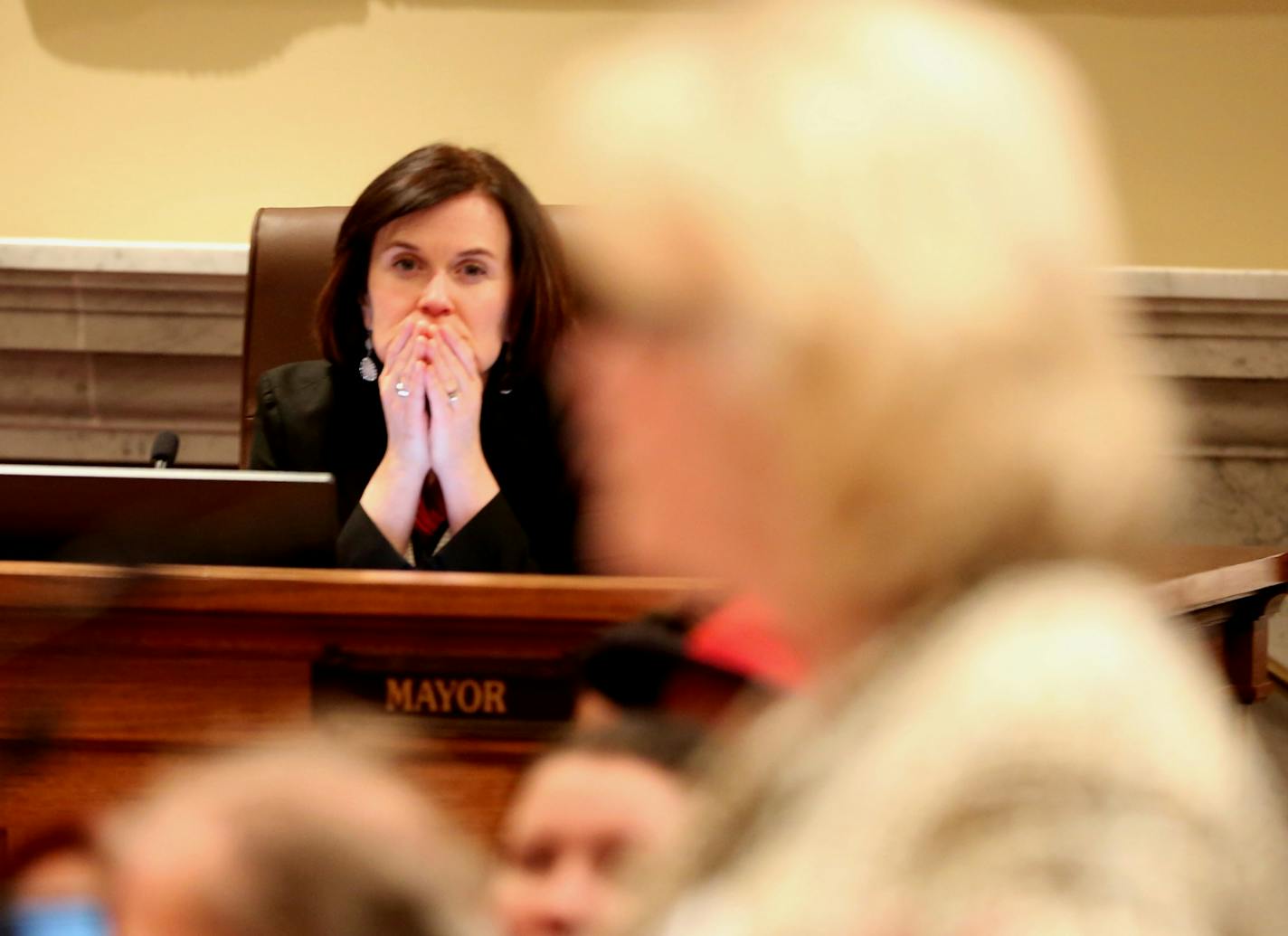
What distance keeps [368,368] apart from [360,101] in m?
0.71

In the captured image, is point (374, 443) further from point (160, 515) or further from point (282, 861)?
point (282, 861)

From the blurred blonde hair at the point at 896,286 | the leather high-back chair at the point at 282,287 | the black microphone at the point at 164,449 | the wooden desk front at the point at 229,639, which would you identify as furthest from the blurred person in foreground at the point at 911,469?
the leather high-back chair at the point at 282,287

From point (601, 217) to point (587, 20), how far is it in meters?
2.28

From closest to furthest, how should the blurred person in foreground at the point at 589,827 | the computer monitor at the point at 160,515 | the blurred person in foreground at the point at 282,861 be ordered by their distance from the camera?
the blurred person in foreground at the point at 282,861
the blurred person in foreground at the point at 589,827
the computer monitor at the point at 160,515

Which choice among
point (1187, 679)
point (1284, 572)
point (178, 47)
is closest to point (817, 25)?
point (1187, 679)

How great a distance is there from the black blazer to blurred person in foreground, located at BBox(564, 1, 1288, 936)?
4.81 feet

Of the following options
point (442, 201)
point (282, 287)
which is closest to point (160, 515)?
point (442, 201)

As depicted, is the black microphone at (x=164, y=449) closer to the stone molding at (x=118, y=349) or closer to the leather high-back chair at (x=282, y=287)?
the leather high-back chair at (x=282, y=287)

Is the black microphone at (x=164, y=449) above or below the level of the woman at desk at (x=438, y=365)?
below

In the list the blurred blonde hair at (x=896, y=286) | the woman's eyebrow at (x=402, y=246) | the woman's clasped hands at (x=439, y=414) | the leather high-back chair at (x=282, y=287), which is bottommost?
the blurred blonde hair at (x=896, y=286)

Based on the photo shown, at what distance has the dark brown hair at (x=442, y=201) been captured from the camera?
81.2 inches

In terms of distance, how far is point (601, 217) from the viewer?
0.52m

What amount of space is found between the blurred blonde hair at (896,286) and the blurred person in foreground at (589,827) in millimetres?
125

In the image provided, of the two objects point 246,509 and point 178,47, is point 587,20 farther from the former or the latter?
point 246,509
